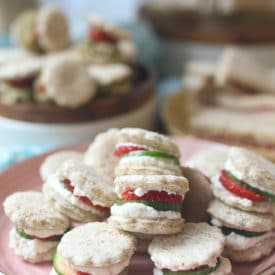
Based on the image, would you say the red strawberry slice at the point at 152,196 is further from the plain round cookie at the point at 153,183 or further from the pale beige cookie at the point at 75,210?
the pale beige cookie at the point at 75,210

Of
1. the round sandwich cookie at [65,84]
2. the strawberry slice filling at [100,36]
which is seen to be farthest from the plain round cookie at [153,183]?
the strawberry slice filling at [100,36]

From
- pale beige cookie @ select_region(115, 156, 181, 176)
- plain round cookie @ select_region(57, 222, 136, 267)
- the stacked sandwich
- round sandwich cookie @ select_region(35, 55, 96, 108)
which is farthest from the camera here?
the stacked sandwich

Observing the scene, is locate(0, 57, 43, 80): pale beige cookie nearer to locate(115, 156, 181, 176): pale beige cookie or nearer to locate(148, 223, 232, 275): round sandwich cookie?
locate(115, 156, 181, 176): pale beige cookie

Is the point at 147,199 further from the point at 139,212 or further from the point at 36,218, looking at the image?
the point at 36,218

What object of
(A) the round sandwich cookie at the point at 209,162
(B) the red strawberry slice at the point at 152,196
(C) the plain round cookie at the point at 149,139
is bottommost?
(A) the round sandwich cookie at the point at 209,162

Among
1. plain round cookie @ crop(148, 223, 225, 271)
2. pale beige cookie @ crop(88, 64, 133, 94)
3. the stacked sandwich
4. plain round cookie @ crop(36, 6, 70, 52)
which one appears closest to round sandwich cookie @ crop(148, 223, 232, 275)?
plain round cookie @ crop(148, 223, 225, 271)

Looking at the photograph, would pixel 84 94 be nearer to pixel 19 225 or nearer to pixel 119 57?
pixel 119 57

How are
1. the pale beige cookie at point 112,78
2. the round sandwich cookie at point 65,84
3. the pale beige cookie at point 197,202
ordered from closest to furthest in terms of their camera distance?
the pale beige cookie at point 197,202 → the round sandwich cookie at point 65,84 → the pale beige cookie at point 112,78
